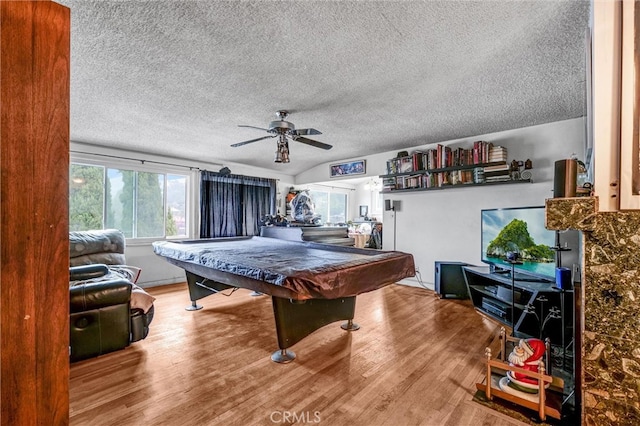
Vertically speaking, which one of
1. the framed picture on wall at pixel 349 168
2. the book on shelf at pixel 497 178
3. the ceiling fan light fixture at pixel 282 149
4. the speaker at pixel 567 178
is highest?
the framed picture on wall at pixel 349 168

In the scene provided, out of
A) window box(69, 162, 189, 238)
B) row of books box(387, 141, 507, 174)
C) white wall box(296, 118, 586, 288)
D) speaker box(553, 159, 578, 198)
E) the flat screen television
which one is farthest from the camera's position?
window box(69, 162, 189, 238)

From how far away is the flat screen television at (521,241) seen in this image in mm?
2832

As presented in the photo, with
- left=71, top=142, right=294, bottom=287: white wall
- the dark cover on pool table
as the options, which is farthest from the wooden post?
left=71, top=142, right=294, bottom=287: white wall

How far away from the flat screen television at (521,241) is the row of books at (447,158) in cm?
76

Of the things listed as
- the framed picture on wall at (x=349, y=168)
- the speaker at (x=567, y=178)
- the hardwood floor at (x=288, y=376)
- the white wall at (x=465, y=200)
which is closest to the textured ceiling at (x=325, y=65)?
the white wall at (x=465, y=200)

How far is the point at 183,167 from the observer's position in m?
5.07

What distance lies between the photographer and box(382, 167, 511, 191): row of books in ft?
12.2

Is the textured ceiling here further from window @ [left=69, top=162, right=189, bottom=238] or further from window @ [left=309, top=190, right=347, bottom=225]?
window @ [left=309, top=190, right=347, bottom=225]

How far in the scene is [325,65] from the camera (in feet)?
7.44

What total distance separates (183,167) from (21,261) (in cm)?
478

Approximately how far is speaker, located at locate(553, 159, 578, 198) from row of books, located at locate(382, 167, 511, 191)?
8.09ft

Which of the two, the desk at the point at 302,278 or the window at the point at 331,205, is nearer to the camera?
the desk at the point at 302,278

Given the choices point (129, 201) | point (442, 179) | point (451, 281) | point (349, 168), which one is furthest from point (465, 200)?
point (129, 201)

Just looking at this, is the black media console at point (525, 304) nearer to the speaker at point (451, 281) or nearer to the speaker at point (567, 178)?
the speaker at point (451, 281)
